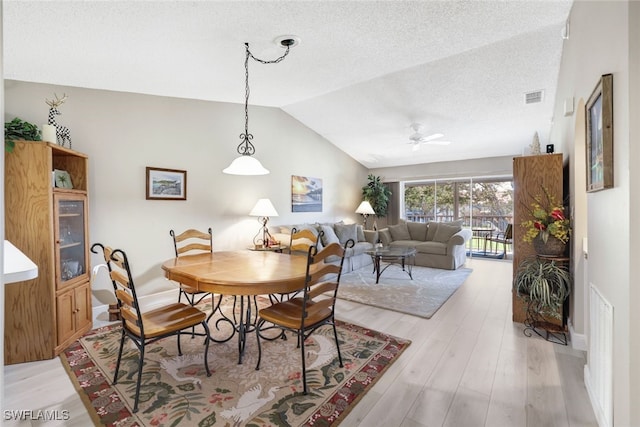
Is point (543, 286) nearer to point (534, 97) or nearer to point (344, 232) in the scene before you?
point (534, 97)

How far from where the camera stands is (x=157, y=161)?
3.75 m

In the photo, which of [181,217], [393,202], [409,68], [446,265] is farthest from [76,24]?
[393,202]

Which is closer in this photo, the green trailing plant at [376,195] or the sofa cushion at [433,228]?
the sofa cushion at [433,228]

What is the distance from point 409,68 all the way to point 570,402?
3457 mm

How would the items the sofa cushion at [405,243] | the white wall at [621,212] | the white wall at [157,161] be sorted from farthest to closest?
1. the sofa cushion at [405,243]
2. the white wall at [157,161]
3. the white wall at [621,212]

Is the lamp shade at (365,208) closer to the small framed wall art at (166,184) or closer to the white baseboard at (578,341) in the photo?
the small framed wall art at (166,184)

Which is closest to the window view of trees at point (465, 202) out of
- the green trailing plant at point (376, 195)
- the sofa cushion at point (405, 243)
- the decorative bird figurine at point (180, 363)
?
the green trailing plant at point (376, 195)

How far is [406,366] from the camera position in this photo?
7.32ft

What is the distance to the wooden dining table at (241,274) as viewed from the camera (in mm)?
1854

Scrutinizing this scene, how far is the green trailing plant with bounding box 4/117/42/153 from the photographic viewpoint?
229cm

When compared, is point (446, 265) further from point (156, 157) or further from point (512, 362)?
point (156, 157)

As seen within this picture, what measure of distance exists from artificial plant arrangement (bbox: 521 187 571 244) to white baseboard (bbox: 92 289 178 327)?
4.07 m

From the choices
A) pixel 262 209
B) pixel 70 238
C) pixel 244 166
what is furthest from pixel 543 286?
pixel 70 238

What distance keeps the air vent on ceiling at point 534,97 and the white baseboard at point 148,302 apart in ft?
17.8
